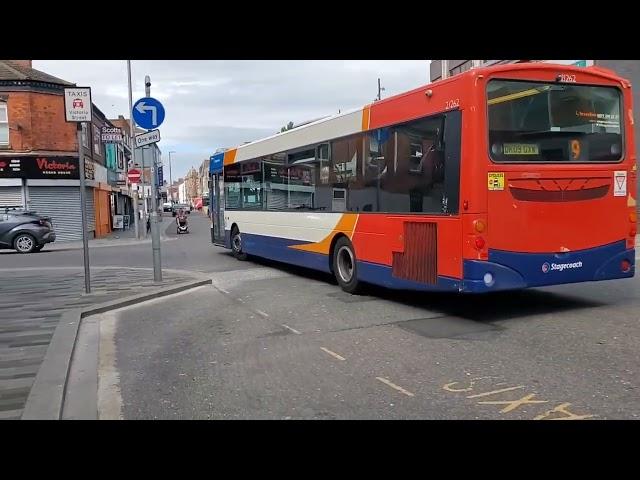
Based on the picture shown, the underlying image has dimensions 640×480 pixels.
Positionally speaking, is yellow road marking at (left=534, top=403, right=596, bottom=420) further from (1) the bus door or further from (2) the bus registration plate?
(1) the bus door

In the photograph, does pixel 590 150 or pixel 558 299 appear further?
pixel 558 299

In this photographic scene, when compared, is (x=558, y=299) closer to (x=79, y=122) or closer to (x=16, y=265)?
(x=79, y=122)

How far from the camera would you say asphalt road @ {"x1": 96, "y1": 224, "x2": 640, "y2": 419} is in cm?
441

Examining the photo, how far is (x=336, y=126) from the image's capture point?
9.86 metres

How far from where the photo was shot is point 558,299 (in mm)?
8391

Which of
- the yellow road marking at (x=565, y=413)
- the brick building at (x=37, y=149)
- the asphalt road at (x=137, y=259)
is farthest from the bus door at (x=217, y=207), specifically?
the yellow road marking at (x=565, y=413)

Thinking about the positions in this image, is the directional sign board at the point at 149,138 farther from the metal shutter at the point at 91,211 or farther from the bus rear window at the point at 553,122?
the metal shutter at the point at 91,211

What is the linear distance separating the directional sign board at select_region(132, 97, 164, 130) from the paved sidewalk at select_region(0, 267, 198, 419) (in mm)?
3066

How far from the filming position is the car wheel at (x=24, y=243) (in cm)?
2089

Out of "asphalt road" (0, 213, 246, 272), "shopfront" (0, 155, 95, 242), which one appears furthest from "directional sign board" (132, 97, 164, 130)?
"shopfront" (0, 155, 95, 242)

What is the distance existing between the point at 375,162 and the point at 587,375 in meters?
4.66

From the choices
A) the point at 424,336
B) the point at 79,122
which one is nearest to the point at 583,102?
the point at 424,336

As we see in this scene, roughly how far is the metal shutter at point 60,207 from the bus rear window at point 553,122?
23.4 m

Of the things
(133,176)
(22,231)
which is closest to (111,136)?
(133,176)
